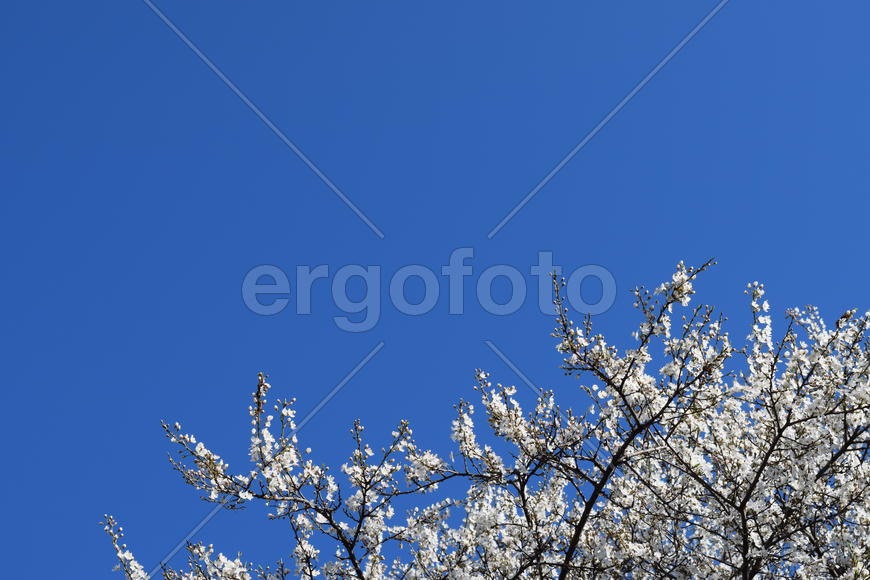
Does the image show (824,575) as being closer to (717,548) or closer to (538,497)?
(717,548)

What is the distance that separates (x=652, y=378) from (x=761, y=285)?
1.23 metres

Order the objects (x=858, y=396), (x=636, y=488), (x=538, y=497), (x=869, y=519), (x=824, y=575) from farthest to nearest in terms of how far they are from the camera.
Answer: (x=538, y=497) < (x=636, y=488) < (x=824, y=575) < (x=869, y=519) < (x=858, y=396)

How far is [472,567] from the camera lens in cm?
775

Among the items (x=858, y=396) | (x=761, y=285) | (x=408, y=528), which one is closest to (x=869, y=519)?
(x=858, y=396)

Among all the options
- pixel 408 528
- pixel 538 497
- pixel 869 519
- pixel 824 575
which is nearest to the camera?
pixel 869 519

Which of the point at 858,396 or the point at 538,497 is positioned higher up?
the point at 538,497

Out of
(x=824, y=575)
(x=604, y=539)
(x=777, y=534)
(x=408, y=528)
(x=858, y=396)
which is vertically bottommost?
(x=824, y=575)

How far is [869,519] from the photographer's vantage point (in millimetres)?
6426

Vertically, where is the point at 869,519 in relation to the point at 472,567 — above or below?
below

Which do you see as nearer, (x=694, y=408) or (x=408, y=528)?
(x=694, y=408)

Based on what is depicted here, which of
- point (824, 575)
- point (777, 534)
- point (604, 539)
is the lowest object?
point (824, 575)

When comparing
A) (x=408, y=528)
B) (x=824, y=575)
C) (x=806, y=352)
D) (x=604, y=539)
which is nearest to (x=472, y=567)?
(x=408, y=528)

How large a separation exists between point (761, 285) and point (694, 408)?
1.19 meters

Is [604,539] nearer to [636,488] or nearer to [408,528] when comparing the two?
[636,488]
